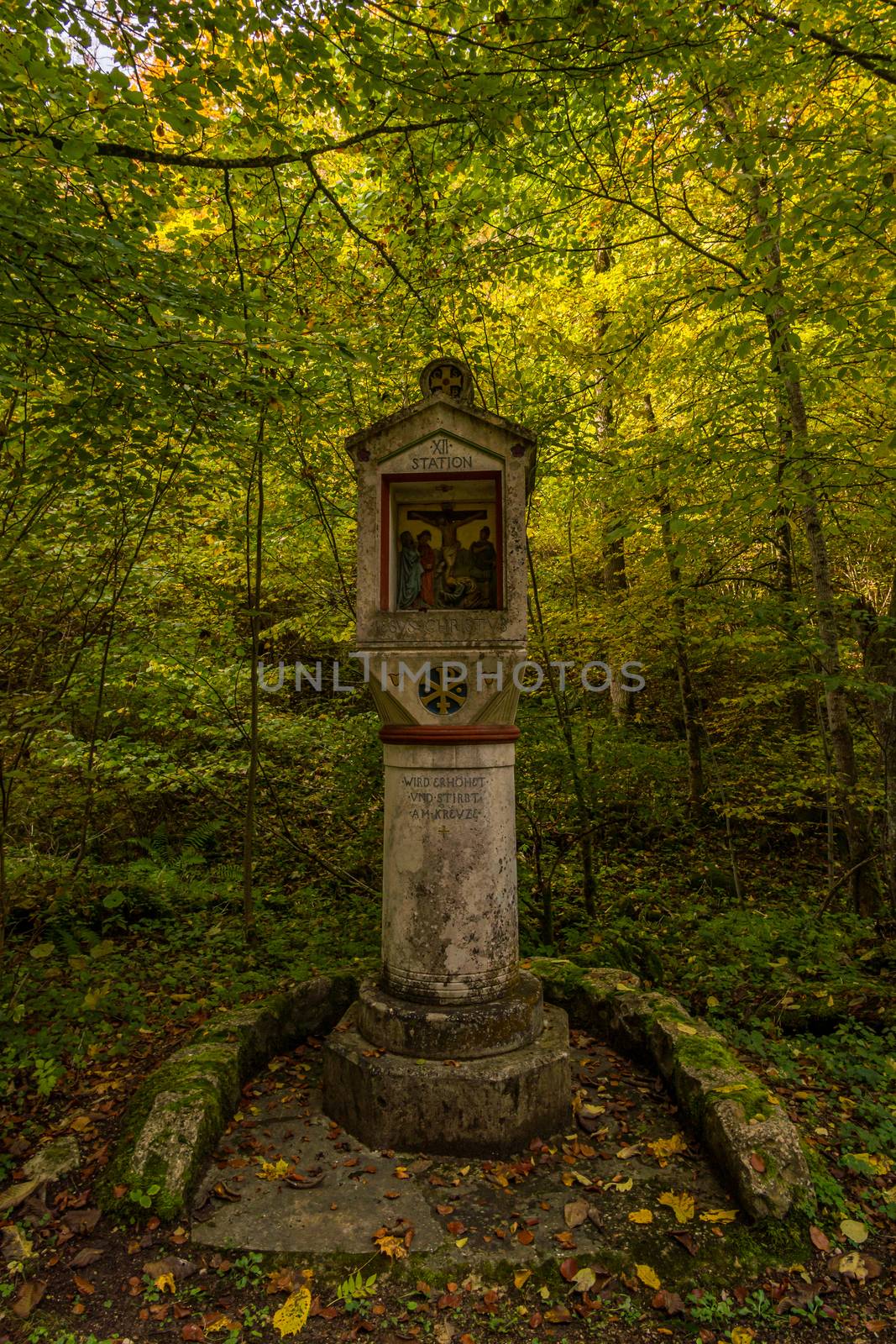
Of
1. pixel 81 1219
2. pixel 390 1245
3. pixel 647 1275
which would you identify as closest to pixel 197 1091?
pixel 81 1219

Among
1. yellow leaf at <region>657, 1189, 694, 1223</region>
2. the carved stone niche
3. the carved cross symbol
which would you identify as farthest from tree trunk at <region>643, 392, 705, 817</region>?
yellow leaf at <region>657, 1189, 694, 1223</region>

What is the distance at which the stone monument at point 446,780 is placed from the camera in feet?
12.8

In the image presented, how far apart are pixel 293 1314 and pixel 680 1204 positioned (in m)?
1.72

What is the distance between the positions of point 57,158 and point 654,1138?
226 inches

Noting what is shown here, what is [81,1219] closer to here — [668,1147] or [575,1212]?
[575,1212]

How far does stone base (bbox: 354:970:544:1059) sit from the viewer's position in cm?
390

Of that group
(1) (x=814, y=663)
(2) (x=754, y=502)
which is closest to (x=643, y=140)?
(2) (x=754, y=502)

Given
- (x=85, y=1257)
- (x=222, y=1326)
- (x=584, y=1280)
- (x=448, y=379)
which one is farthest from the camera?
(x=448, y=379)

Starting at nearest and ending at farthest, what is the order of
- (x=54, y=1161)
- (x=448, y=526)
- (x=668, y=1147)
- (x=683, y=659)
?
(x=54, y=1161)
(x=668, y=1147)
(x=448, y=526)
(x=683, y=659)

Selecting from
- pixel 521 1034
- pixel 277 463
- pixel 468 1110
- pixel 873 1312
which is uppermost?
pixel 277 463

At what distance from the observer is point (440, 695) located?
13.8ft

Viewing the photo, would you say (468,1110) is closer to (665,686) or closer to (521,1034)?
(521,1034)

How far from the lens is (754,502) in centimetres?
576

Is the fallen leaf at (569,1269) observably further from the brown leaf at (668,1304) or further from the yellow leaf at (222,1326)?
the yellow leaf at (222,1326)
